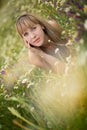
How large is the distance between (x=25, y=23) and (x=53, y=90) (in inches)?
46.3

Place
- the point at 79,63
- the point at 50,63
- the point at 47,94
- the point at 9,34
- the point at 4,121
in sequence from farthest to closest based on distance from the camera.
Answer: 1. the point at 9,34
2. the point at 50,63
3. the point at 4,121
4. the point at 47,94
5. the point at 79,63

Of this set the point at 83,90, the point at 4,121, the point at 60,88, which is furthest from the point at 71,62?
the point at 4,121

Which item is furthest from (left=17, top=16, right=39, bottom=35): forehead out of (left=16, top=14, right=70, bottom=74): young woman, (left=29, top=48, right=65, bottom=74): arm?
(left=29, top=48, right=65, bottom=74): arm

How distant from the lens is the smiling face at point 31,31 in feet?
11.8

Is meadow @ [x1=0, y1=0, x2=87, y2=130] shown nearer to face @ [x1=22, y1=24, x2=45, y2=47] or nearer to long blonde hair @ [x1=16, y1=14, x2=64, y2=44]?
long blonde hair @ [x1=16, y1=14, x2=64, y2=44]

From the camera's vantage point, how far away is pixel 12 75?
3.80m

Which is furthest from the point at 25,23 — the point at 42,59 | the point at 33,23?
the point at 42,59

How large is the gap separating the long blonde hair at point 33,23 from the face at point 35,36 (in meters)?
0.04

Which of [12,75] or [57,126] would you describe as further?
[12,75]

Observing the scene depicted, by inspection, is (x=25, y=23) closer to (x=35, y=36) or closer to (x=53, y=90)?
(x=35, y=36)

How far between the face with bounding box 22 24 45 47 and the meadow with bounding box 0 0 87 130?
23 centimetres

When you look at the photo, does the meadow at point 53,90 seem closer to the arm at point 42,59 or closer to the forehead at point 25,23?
the arm at point 42,59

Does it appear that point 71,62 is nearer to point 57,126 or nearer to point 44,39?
point 57,126

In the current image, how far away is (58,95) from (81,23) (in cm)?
46
